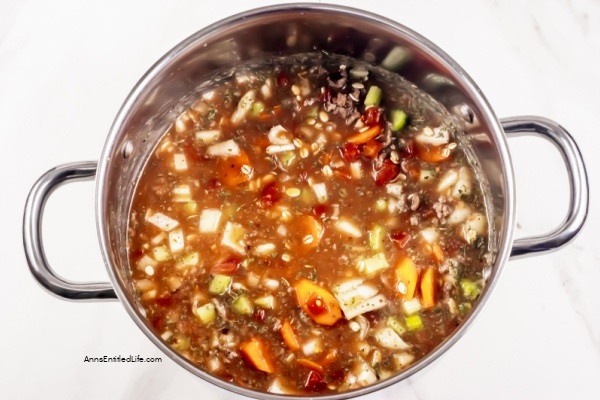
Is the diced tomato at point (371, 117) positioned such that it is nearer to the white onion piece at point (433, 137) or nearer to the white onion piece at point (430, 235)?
the white onion piece at point (433, 137)

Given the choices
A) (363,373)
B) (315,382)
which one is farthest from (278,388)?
(363,373)

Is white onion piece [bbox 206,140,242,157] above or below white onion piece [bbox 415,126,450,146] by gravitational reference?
above

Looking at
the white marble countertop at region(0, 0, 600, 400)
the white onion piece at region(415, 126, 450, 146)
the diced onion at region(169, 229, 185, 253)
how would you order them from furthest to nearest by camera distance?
the white marble countertop at region(0, 0, 600, 400)
the white onion piece at region(415, 126, 450, 146)
the diced onion at region(169, 229, 185, 253)

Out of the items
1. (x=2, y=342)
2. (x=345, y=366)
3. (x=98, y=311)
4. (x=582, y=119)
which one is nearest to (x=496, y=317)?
(x=345, y=366)

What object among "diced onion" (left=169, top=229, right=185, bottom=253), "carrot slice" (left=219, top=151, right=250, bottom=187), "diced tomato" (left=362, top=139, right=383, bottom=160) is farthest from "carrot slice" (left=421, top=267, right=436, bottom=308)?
"diced onion" (left=169, top=229, right=185, bottom=253)

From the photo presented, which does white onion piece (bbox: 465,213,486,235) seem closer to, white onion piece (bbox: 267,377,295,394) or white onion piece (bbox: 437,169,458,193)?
white onion piece (bbox: 437,169,458,193)

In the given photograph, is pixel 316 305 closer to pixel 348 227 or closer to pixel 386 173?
pixel 348 227
